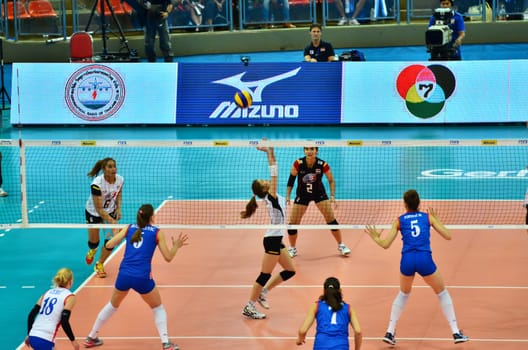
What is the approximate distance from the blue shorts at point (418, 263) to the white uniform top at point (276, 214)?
77.4 inches

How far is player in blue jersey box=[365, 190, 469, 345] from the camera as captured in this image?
12570 millimetres

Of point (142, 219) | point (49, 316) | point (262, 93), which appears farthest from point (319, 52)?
point (49, 316)

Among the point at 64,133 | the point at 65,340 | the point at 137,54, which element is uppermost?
the point at 137,54

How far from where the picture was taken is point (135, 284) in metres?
12.4

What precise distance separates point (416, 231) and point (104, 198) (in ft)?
18.3

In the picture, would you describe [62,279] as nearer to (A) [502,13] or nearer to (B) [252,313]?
(B) [252,313]

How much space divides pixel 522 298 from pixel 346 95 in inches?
522

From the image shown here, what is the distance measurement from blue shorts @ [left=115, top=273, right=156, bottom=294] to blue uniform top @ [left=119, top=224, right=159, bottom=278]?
5cm

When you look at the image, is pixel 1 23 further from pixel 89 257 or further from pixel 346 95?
pixel 89 257

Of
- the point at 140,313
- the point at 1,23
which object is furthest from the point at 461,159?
the point at 1,23

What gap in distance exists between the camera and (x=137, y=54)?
107 feet

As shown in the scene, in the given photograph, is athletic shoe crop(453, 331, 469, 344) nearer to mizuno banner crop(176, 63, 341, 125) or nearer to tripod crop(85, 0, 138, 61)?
mizuno banner crop(176, 63, 341, 125)

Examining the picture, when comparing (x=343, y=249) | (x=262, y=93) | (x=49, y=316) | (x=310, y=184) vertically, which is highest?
(x=262, y=93)

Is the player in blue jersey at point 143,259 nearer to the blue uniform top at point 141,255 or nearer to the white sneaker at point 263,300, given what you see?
the blue uniform top at point 141,255
